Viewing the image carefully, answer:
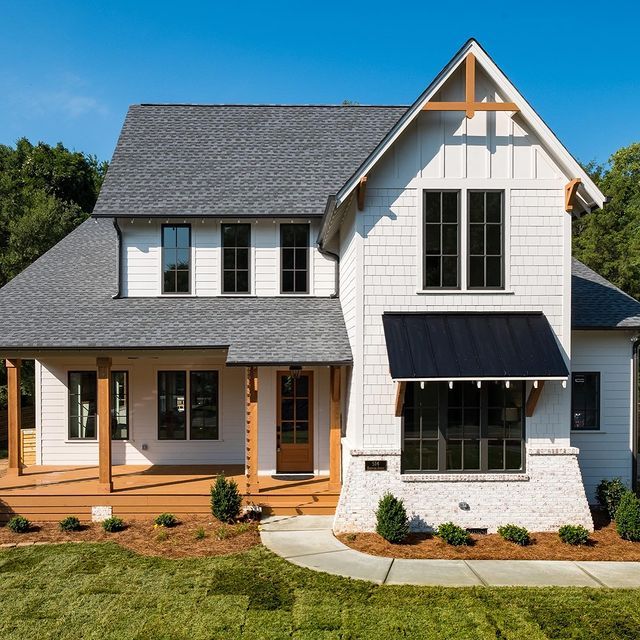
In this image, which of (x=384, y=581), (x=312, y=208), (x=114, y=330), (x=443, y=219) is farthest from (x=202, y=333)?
(x=384, y=581)

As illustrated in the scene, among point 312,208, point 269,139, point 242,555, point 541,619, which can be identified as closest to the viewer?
point 541,619

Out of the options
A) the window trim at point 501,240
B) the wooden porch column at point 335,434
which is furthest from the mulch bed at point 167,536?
Result: the window trim at point 501,240

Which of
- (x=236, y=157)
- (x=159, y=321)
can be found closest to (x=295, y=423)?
(x=159, y=321)

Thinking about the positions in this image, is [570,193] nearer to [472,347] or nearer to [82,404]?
[472,347]

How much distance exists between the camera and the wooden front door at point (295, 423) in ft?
46.0

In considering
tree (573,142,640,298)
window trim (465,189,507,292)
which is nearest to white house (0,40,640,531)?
window trim (465,189,507,292)

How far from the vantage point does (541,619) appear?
747cm

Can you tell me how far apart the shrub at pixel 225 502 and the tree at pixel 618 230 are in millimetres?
29874

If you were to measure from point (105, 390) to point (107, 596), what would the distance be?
5254 millimetres

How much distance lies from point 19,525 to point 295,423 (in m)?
6.35

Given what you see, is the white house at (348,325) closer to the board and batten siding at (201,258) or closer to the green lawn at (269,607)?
the board and batten siding at (201,258)

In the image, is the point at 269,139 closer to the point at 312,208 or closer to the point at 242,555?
the point at 312,208

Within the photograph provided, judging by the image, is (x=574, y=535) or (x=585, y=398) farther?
(x=585, y=398)

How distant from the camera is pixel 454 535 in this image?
1037 centimetres
